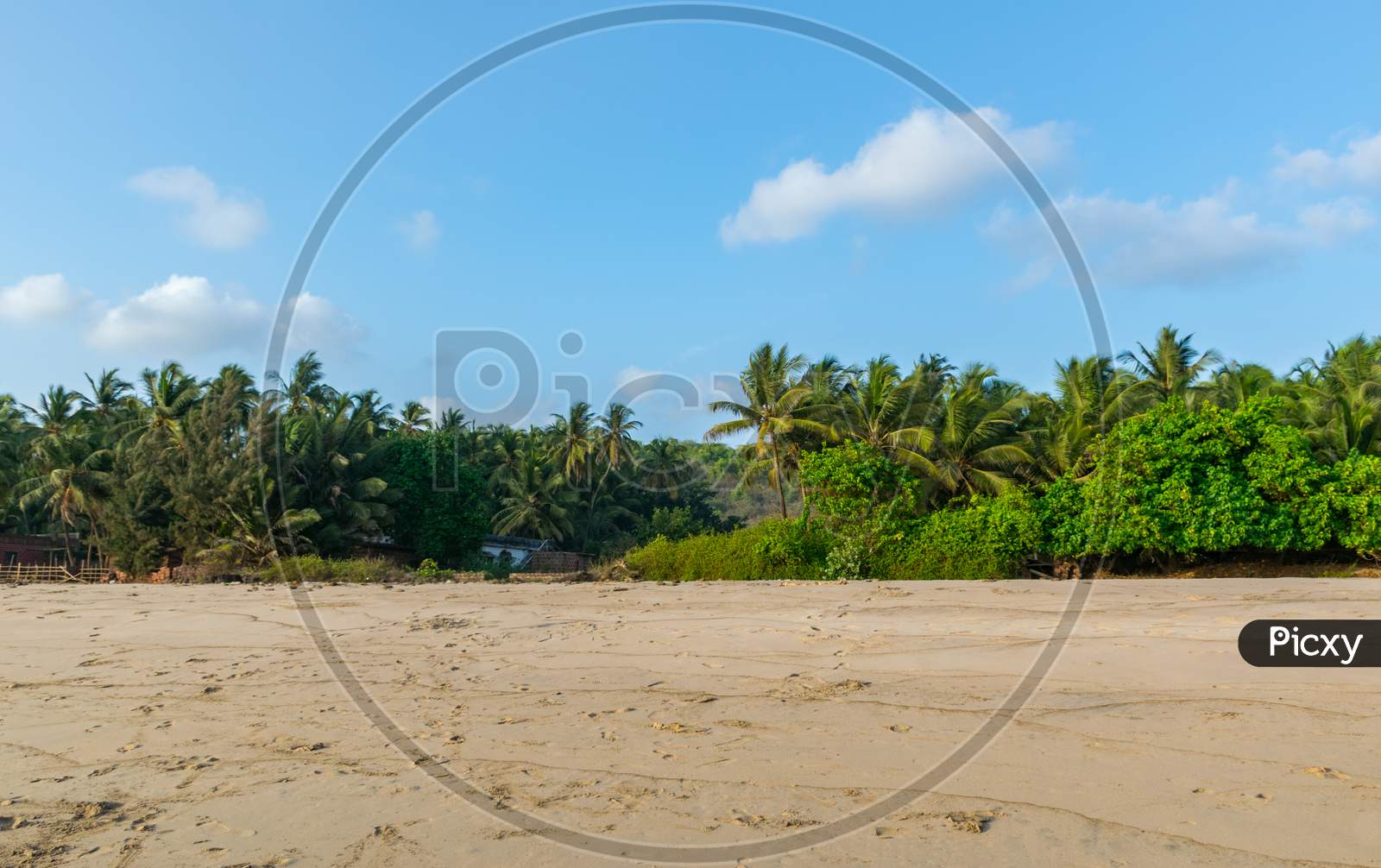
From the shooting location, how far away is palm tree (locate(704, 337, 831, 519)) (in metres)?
29.1

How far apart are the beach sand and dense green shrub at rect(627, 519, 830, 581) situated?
10868 millimetres

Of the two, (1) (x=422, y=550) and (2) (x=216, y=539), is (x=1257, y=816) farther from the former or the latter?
(1) (x=422, y=550)

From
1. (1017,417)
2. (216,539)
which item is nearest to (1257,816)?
(1017,417)

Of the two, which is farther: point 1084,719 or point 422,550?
point 422,550

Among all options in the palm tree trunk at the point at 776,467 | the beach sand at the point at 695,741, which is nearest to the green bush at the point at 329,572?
the beach sand at the point at 695,741

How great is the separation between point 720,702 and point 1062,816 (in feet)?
10.9

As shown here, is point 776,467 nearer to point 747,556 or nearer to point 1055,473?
Answer: point 747,556

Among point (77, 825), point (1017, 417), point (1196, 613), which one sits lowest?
point (77, 825)

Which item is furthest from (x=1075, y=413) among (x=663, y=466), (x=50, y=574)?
(x=50, y=574)

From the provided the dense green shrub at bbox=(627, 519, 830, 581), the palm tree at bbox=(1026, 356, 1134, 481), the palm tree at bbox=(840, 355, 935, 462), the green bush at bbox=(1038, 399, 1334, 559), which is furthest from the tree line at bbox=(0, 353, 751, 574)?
the green bush at bbox=(1038, 399, 1334, 559)

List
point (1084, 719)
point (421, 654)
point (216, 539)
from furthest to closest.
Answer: point (216, 539) < point (421, 654) < point (1084, 719)

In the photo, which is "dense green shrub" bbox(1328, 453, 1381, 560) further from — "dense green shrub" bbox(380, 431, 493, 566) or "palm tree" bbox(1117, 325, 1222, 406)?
"dense green shrub" bbox(380, 431, 493, 566)

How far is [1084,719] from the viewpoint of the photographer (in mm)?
7242

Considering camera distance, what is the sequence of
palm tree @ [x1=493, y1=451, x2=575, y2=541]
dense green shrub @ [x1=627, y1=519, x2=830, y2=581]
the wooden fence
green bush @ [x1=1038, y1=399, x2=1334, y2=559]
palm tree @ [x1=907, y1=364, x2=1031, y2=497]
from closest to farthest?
green bush @ [x1=1038, y1=399, x2=1334, y2=559]
dense green shrub @ [x1=627, y1=519, x2=830, y2=581]
palm tree @ [x1=907, y1=364, x2=1031, y2=497]
the wooden fence
palm tree @ [x1=493, y1=451, x2=575, y2=541]
